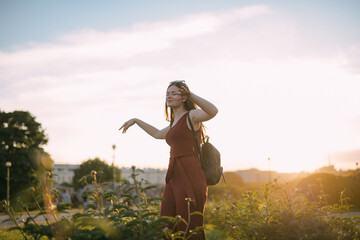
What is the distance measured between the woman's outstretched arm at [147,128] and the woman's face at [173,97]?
21.4 inches

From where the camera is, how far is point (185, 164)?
3893 mm

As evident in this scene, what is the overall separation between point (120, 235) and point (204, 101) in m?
1.59

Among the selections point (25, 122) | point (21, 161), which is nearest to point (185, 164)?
point (21, 161)

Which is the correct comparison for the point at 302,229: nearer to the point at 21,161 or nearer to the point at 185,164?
the point at 185,164

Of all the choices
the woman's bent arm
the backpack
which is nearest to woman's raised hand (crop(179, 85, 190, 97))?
the woman's bent arm

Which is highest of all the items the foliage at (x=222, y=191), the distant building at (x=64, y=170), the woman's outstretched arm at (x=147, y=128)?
the woman's outstretched arm at (x=147, y=128)

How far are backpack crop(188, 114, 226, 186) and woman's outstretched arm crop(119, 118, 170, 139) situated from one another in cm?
77

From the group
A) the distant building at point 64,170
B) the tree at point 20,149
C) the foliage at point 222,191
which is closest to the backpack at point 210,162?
the foliage at point 222,191

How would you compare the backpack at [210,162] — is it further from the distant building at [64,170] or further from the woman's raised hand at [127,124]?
the distant building at [64,170]

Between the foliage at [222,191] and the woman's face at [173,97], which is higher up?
the woman's face at [173,97]

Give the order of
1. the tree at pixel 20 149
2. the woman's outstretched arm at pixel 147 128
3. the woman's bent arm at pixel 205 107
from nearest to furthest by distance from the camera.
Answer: the woman's bent arm at pixel 205 107
the woman's outstretched arm at pixel 147 128
the tree at pixel 20 149

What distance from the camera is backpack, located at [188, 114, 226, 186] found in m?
3.90

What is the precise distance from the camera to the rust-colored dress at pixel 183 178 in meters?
3.76

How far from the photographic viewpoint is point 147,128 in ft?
15.5
